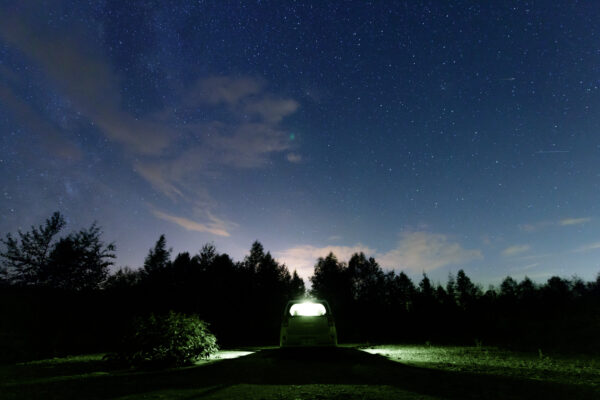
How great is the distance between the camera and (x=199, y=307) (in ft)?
172

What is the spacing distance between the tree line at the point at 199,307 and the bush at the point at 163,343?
0.68 meters

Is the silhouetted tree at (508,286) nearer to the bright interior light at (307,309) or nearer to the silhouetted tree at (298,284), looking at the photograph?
the silhouetted tree at (298,284)

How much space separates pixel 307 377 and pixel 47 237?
37.8 metres

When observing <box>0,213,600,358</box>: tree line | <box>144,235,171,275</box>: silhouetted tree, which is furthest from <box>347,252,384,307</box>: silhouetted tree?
<box>144,235,171,275</box>: silhouetted tree

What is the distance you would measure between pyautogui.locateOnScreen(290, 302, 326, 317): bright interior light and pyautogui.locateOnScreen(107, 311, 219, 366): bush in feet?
10.8

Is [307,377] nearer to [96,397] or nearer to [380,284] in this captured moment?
[96,397]

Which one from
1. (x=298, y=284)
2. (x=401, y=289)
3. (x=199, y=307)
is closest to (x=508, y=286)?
(x=401, y=289)

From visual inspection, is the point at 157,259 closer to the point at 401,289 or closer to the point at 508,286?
the point at 401,289

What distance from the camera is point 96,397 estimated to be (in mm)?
5770

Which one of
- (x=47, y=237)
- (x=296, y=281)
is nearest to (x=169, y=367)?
(x=47, y=237)

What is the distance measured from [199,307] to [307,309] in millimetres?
44499

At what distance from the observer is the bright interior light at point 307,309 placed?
11145 millimetres

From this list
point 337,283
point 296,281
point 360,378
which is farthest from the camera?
point 296,281

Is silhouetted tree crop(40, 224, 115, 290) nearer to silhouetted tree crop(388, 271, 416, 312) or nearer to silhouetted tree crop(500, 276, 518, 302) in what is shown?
silhouetted tree crop(388, 271, 416, 312)
